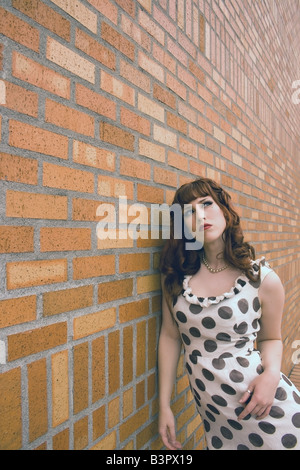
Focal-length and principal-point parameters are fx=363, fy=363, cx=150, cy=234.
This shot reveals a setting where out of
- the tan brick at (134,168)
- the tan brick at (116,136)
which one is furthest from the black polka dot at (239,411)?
the tan brick at (116,136)

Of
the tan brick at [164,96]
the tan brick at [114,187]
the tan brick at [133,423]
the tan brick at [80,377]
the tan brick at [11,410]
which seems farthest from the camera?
the tan brick at [164,96]

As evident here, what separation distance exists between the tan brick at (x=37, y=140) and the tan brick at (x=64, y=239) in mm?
227

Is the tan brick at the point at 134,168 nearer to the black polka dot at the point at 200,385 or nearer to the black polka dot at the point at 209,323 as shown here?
the black polka dot at the point at 209,323

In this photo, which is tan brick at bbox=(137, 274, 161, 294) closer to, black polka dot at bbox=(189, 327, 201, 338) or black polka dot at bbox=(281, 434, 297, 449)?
black polka dot at bbox=(189, 327, 201, 338)

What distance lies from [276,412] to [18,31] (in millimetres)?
1581

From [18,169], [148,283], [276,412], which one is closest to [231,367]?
[276,412]

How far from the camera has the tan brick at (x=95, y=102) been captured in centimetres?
118

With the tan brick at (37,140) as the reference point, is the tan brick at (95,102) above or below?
above

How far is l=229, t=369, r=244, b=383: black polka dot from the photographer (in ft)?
4.74

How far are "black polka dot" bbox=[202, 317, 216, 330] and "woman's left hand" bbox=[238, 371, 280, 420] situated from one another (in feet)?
0.87

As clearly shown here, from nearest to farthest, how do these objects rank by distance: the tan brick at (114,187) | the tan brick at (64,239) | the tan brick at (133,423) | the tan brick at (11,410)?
the tan brick at (11,410) → the tan brick at (64,239) → the tan brick at (114,187) → the tan brick at (133,423)

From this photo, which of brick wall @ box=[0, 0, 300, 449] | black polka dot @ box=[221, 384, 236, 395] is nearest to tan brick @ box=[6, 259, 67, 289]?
brick wall @ box=[0, 0, 300, 449]

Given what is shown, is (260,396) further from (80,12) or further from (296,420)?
(80,12)
